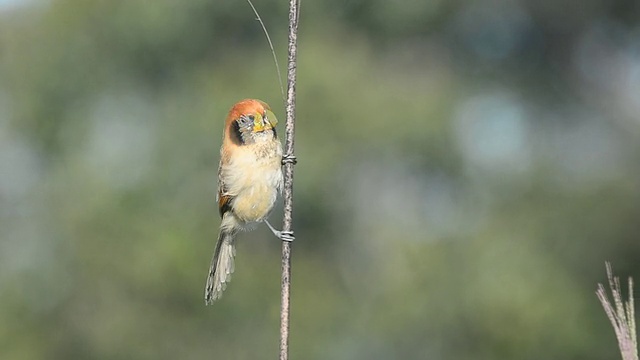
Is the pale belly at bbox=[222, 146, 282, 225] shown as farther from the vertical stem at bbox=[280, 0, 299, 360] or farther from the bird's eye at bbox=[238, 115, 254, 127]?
the vertical stem at bbox=[280, 0, 299, 360]

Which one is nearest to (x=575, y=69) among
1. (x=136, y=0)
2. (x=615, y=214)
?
(x=615, y=214)

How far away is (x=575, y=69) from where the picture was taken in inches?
895

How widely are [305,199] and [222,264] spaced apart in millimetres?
12232

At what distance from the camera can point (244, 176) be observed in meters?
5.12

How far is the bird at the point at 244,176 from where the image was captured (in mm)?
4918

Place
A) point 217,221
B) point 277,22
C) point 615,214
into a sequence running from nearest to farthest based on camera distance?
point 217,221
point 615,214
point 277,22

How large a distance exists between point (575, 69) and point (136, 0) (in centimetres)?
801

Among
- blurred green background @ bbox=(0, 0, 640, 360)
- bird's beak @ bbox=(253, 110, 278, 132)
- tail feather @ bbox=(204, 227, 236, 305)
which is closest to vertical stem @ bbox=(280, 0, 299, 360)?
bird's beak @ bbox=(253, 110, 278, 132)

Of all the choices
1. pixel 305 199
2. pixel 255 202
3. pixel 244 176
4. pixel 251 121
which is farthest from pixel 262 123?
pixel 305 199

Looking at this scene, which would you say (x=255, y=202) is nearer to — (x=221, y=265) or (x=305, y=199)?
(x=221, y=265)

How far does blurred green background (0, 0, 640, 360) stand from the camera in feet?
54.9

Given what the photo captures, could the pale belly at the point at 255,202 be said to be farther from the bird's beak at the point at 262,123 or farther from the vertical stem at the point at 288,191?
the vertical stem at the point at 288,191

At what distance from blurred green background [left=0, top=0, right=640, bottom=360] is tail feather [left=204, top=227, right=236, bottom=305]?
10.9 metres

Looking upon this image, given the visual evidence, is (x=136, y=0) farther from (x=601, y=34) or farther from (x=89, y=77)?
(x=601, y=34)
